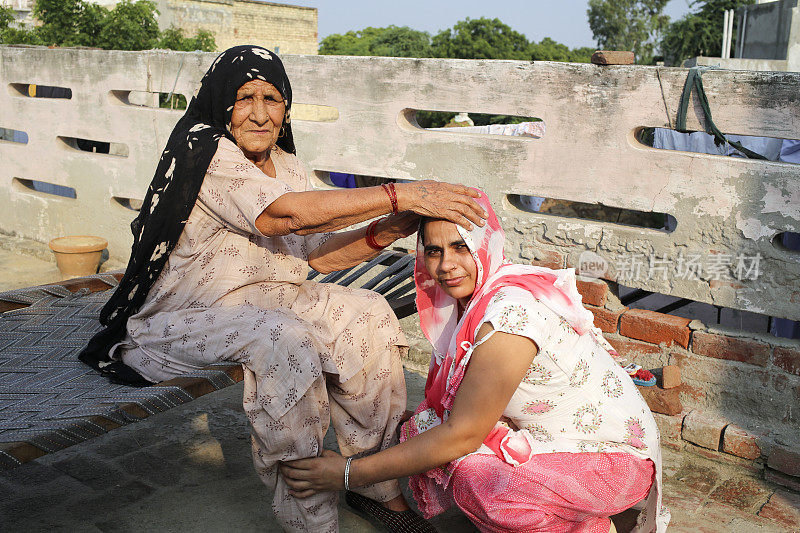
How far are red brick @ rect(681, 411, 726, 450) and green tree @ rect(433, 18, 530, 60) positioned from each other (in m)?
26.0

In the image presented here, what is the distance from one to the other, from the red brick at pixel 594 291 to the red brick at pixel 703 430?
0.71 m

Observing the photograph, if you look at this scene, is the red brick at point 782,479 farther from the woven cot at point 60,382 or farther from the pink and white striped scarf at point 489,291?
the woven cot at point 60,382

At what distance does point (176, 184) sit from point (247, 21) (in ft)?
94.4

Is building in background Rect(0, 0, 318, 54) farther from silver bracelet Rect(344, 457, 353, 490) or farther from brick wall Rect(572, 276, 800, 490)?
silver bracelet Rect(344, 457, 353, 490)

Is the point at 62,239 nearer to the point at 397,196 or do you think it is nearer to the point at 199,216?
the point at 199,216

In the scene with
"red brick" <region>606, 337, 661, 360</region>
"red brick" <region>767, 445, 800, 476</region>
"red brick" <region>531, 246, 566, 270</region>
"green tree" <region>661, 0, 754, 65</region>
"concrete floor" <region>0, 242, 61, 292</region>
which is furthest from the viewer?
"green tree" <region>661, 0, 754, 65</region>

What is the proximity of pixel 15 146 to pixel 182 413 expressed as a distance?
13.6 ft

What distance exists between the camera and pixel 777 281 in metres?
3.17

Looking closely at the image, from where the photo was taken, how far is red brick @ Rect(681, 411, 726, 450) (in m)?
3.26

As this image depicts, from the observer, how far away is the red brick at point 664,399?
11.1 ft

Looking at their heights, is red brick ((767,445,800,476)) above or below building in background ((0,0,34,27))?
below

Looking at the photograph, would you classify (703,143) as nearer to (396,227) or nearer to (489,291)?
(396,227)

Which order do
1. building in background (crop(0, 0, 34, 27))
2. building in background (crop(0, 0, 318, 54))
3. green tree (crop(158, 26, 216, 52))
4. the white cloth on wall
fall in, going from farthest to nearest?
building in background (crop(0, 0, 318, 54)), building in background (crop(0, 0, 34, 27)), green tree (crop(158, 26, 216, 52)), the white cloth on wall

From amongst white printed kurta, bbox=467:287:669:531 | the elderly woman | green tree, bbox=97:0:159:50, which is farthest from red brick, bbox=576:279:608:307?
green tree, bbox=97:0:159:50
